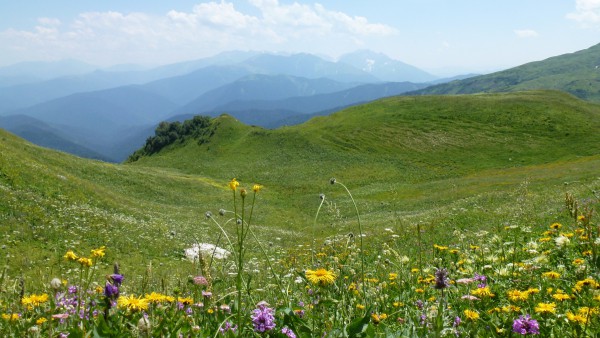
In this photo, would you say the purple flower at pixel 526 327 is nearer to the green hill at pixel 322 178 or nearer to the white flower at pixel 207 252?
the green hill at pixel 322 178

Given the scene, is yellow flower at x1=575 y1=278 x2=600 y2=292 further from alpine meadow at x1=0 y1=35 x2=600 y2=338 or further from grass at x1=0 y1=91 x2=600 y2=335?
grass at x1=0 y1=91 x2=600 y2=335

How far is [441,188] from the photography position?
168ft

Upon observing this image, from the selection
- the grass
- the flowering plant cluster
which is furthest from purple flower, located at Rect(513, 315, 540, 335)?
the grass

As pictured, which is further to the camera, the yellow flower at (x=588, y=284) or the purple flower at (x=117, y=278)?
the yellow flower at (x=588, y=284)

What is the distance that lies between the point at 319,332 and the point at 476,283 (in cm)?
294

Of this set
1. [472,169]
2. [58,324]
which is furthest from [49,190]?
[472,169]

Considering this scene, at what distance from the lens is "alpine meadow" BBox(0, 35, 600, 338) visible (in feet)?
9.68

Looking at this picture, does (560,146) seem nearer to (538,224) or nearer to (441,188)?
(441,188)

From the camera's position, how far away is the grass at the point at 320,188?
12.1 m

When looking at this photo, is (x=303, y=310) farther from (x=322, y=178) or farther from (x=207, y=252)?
(x=322, y=178)

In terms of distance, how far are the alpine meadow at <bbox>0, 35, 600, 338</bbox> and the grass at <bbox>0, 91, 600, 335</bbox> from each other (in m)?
0.15

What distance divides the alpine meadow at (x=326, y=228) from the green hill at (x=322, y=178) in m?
0.26

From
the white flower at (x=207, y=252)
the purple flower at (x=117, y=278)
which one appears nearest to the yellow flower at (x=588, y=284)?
the white flower at (x=207, y=252)

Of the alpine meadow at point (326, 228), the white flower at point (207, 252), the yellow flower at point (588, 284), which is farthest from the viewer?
the yellow flower at point (588, 284)
